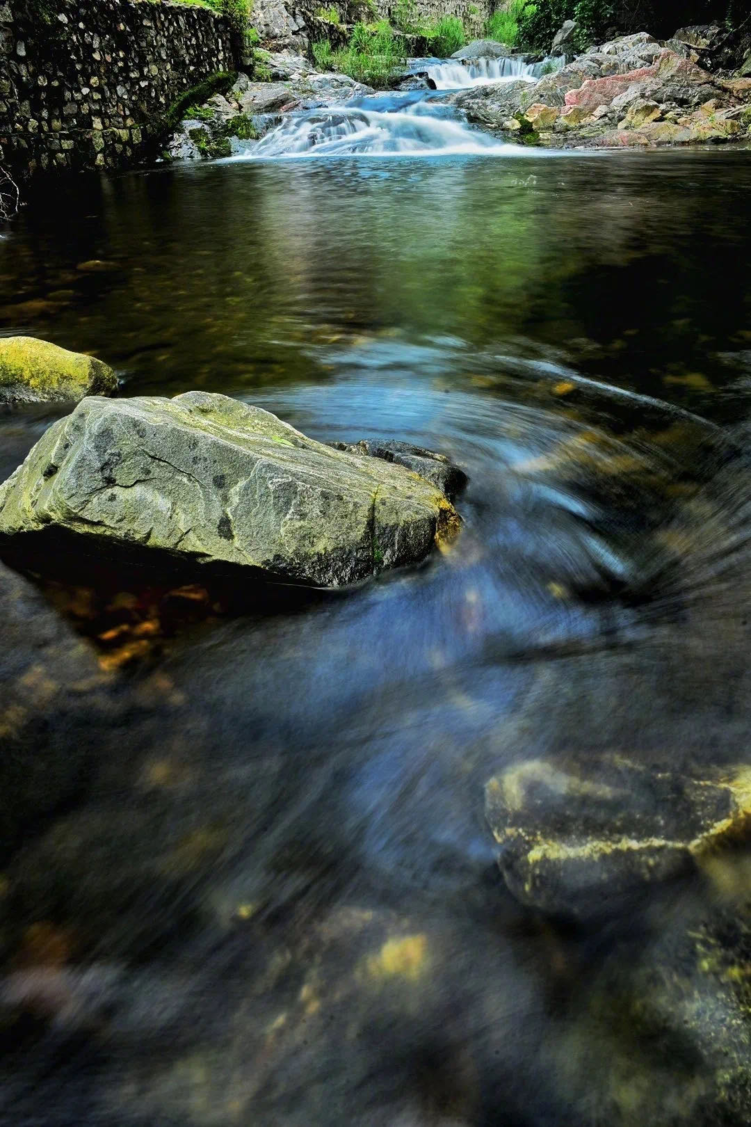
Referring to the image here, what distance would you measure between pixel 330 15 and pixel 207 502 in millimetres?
32607

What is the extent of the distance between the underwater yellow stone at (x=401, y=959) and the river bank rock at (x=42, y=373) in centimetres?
350

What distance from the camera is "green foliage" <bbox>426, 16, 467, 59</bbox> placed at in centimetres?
3022

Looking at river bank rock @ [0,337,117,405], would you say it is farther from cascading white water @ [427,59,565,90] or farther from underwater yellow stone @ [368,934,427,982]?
cascading white water @ [427,59,565,90]

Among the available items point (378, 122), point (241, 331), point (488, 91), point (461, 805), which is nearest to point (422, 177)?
point (378, 122)

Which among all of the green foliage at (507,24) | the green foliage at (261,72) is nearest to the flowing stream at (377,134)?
the green foliage at (261,72)

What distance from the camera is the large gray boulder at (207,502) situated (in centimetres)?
229

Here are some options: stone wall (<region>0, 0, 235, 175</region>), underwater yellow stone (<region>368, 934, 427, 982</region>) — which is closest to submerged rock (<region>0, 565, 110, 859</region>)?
underwater yellow stone (<region>368, 934, 427, 982</region>)

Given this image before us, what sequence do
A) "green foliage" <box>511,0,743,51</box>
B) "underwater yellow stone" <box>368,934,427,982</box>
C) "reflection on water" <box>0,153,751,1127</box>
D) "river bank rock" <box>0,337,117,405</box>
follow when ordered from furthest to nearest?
"green foliage" <box>511,0,743,51</box>, "river bank rock" <box>0,337,117,405</box>, "underwater yellow stone" <box>368,934,427,982</box>, "reflection on water" <box>0,153,751,1127</box>

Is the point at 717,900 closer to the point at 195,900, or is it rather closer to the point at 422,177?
the point at 195,900

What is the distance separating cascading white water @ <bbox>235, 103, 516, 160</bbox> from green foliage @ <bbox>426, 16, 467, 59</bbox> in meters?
16.8

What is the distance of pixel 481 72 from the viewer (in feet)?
81.8

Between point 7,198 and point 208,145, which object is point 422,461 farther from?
point 208,145

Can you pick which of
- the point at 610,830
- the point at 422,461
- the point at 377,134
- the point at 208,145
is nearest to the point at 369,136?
the point at 377,134

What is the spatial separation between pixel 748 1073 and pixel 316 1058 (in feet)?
2.47
